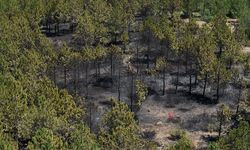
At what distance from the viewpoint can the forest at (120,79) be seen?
224ft

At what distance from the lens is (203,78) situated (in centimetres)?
9581

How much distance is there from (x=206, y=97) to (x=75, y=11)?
44915 millimetres

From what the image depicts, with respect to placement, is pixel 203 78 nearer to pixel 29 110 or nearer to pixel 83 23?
pixel 83 23

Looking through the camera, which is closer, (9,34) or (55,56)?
(55,56)

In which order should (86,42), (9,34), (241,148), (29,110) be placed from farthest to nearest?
(86,42) → (9,34) → (29,110) → (241,148)

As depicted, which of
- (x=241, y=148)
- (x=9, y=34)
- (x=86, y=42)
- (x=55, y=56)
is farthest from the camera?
(x=86, y=42)

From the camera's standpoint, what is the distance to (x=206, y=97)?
94.4 m

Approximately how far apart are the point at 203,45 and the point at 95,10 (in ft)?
120

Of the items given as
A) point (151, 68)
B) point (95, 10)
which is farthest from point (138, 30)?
point (151, 68)

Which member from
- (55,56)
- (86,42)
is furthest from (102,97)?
(86,42)

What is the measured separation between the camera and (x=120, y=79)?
102m

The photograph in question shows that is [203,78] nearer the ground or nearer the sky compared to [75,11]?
nearer the ground

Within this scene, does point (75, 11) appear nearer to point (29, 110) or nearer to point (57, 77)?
point (57, 77)

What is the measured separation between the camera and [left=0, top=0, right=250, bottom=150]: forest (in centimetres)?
6838
